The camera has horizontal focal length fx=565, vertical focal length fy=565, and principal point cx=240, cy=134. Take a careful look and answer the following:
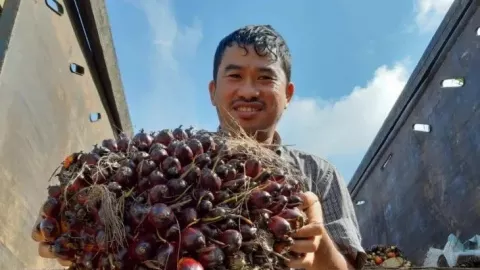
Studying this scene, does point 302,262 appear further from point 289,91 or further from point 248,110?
point 289,91

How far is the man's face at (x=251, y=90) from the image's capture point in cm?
150

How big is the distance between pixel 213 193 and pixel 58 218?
0.93ft

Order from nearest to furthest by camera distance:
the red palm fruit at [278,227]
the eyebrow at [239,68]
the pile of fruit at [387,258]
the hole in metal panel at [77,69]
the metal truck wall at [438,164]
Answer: the red palm fruit at [278,227], the eyebrow at [239,68], the hole in metal panel at [77,69], the metal truck wall at [438,164], the pile of fruit at [387,258]

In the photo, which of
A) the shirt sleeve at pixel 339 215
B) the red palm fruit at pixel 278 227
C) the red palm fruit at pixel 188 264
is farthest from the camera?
the shirt sleeve at pixel 339 215

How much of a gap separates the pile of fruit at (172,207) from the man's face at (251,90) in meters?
0.46

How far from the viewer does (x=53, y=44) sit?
332 cm

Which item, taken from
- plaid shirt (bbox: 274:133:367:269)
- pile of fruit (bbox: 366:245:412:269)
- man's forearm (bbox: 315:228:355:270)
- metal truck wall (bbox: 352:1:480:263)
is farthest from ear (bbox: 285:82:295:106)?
pile of fruit (bbox: 366:245:412:269)

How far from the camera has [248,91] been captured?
1497mm

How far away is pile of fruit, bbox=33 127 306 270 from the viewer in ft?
2.80

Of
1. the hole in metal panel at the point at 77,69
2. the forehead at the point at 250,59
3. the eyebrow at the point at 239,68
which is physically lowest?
the eyebrow at the point at 239,68

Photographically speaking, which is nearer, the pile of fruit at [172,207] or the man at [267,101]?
the pile of fruit at [172,207]

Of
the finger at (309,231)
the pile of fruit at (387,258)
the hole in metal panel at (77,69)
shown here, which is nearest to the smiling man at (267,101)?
the finger at (309,231)

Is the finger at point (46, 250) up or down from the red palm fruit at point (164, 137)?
down

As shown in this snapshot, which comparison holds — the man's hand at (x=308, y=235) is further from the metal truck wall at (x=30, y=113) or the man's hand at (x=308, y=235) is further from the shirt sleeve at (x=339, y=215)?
the metal truck wall at (x=30, y=113)
